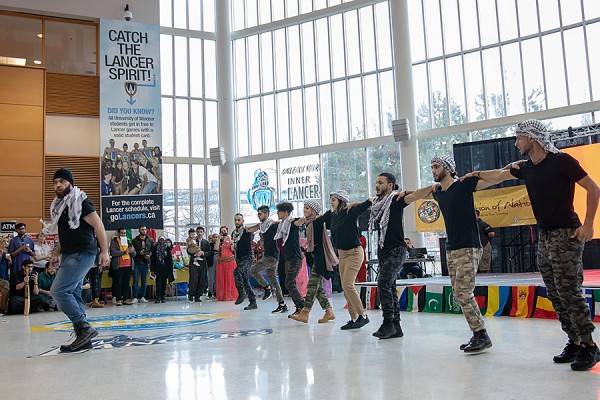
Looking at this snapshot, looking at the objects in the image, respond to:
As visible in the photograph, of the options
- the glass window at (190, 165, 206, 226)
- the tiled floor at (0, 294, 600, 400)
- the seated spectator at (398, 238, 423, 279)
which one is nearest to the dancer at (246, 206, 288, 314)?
the tiled floor at (0, 294, 600, 400)

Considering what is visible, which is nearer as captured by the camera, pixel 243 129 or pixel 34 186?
pixel 34 186

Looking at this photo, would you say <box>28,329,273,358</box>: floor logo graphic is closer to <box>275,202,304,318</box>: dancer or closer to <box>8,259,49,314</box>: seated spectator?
<box>275,202,304,318</box>: dancer

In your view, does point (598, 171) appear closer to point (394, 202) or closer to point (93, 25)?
point (394, 202)

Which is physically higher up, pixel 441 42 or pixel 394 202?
pixel 441 42

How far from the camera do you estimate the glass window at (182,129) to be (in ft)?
58.6

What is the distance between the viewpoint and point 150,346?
5.07m

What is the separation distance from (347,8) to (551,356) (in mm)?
14964

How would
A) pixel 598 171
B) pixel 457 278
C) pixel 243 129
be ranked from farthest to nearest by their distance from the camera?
pixel 243 129 < pixel 598 171 < pixel 457 278

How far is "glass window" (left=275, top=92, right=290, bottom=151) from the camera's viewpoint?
17.9 metres

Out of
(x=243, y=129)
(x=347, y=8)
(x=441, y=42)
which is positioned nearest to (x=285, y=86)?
(x=243, y=129)

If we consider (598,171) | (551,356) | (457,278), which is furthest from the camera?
(598,171)

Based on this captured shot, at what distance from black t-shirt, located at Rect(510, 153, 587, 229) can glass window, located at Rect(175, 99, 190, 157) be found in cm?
1525

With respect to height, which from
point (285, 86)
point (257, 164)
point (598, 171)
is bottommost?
point (598, 171)

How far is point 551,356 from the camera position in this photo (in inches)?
154
